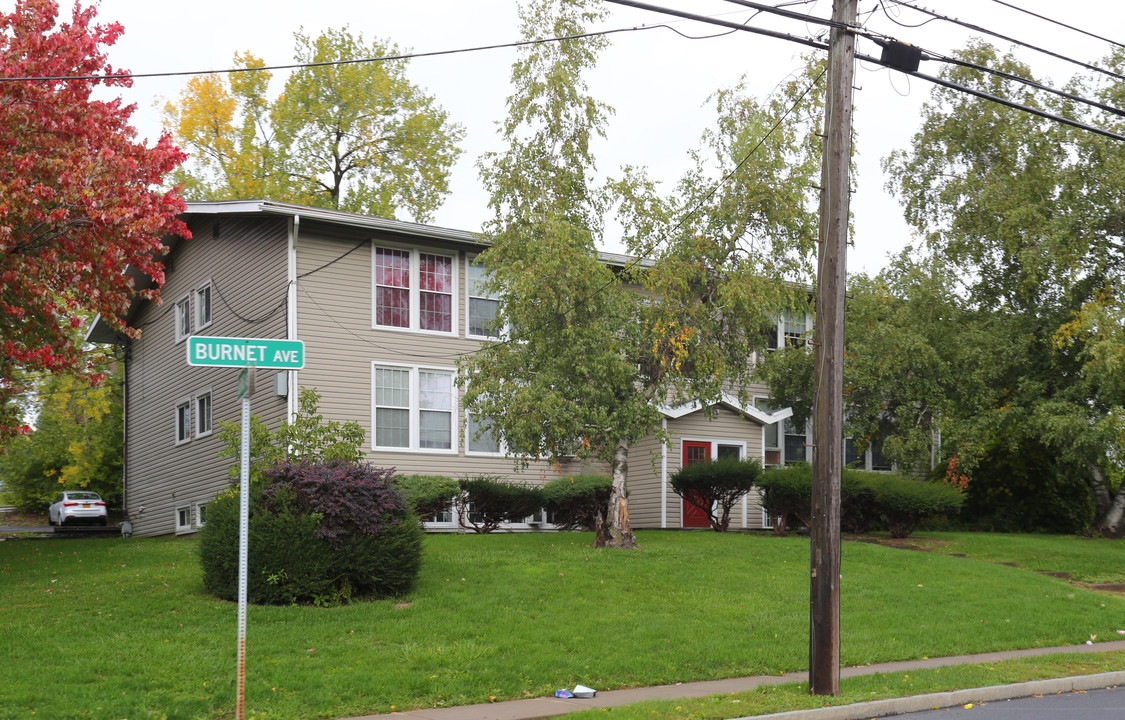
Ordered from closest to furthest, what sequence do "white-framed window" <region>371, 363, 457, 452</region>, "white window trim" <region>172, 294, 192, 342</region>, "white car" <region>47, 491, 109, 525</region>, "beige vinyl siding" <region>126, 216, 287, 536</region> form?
"white-framed window" <region>371, 363, 457, 452</region> → "beige vinyl siding" <region>126, 216, 287, 536</region> → "white window trim" <region>172, 294, 192, 342</region> → "white car" <region>47, 491, 109, 525</region>

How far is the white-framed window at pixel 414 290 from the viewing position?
2366 centimetres

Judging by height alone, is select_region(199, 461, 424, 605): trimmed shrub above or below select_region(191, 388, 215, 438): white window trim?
below

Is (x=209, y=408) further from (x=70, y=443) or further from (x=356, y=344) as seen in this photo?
(x=70, y=443)

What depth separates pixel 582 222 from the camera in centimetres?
1989

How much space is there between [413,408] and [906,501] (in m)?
11.4

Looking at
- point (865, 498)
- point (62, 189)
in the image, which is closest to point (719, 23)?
point (62, 189)

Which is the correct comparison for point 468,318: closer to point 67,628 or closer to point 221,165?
point 67,628

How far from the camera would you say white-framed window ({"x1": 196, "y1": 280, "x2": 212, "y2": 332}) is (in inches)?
1041

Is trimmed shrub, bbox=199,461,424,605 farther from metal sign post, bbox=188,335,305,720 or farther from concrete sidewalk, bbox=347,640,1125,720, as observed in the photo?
metal sign post, bbox=188,335,305,720

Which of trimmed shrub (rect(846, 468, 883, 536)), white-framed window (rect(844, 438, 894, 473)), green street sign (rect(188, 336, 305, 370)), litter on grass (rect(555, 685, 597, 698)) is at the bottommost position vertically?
litter on grass (rect(555, 685, 597, 698))

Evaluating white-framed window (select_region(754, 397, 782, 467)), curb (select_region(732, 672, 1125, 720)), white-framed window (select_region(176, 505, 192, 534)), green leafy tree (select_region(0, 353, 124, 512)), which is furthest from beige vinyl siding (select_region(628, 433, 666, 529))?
green leafy tree (select_region(0, 353, 124, 512))

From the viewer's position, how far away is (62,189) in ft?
51.2

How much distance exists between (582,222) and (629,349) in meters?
2.60

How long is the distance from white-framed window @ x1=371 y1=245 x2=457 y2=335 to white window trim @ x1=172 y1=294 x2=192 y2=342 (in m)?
6.76
